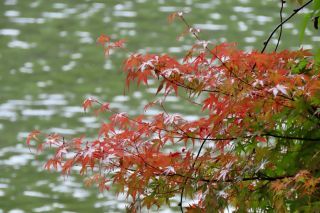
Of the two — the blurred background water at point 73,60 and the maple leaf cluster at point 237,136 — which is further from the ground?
the maple leaf cluster at point 237,136

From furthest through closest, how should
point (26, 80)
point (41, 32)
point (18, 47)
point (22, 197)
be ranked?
point (41, 32) < point (18, 47) < point (26, 80) < point (22, 197)

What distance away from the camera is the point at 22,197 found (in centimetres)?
903

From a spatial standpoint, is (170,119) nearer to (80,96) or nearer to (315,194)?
(315,194)

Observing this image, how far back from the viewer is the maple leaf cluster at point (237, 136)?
3.51 meters

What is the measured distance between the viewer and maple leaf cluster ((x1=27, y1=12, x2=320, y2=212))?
3514 millimetres

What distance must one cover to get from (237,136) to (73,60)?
11.0 metres

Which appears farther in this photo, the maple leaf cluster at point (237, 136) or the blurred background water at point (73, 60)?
the blurred background water at point (73, 60)

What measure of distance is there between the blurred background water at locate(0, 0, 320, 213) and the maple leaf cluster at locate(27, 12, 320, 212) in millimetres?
3767

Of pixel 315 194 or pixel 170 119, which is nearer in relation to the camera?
pixel 315 194

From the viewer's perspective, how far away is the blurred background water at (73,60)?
9312 mm

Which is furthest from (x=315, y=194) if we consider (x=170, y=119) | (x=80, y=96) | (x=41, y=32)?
(x=41, y=32)

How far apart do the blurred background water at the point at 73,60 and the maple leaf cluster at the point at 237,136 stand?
12.4ft

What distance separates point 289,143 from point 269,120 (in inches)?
7.7

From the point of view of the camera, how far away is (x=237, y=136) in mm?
3725
